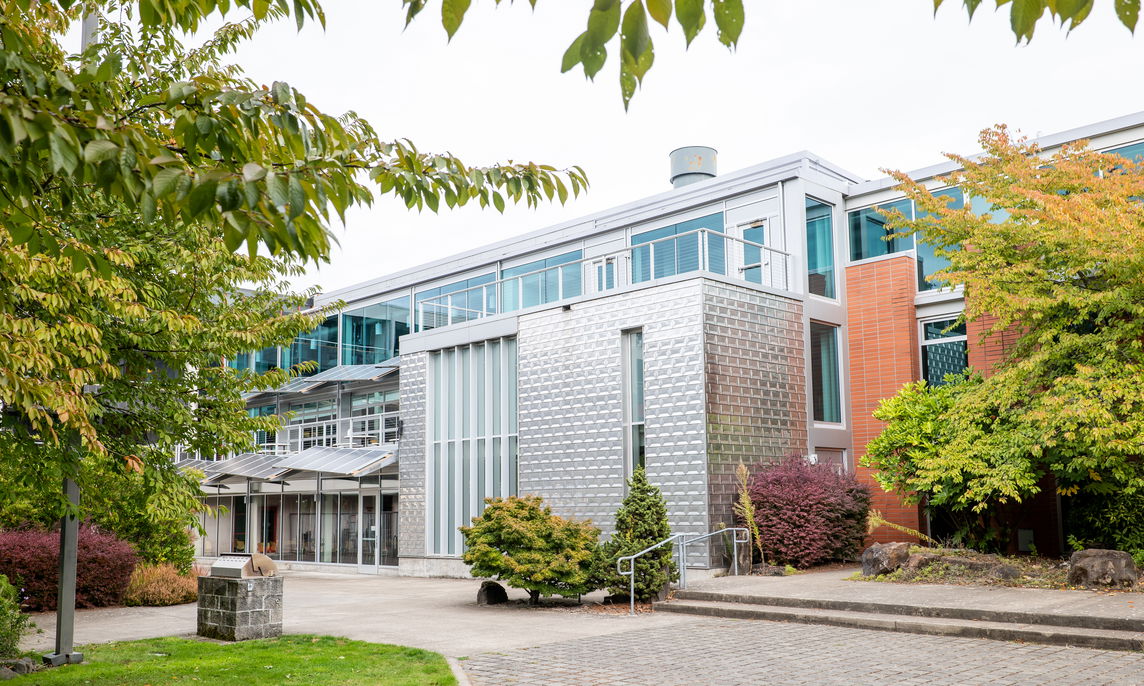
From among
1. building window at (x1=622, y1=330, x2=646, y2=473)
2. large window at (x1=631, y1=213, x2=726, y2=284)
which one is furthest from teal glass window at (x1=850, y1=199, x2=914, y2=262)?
building window at (x1=622, y1=330, x2=646, y2=473)

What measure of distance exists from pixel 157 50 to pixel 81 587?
994 centimetres

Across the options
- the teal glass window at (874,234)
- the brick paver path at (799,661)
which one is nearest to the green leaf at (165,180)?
the brick paver path at (799,661)

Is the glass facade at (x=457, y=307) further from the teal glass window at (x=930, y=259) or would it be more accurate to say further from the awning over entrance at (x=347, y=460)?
the teal glass window at (x=930, y=259)

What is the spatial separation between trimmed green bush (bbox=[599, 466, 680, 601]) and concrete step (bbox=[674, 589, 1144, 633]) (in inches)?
18.7

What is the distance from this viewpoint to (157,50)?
31.2 feet

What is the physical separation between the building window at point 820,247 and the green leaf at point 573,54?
17959 millimetres

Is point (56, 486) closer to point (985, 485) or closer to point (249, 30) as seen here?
point (249, 30)

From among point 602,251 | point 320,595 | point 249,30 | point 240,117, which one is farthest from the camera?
point 602,251

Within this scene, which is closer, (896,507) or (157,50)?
(157,50)

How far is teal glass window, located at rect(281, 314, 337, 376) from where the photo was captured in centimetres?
3181

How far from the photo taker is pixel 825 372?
20000mm

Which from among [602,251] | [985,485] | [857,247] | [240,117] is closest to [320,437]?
[602,251]

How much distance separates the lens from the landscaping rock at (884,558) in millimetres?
14836

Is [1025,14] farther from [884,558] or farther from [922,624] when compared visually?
[884,558]
